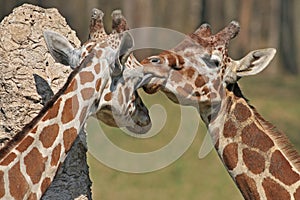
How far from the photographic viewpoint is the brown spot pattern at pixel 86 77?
581 centimetres

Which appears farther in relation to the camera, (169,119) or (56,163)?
(169,119)

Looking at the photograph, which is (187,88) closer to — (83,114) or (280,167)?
(280,167)

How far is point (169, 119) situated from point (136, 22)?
10357 millimetres

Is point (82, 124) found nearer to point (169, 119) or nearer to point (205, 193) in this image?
point (205, 193)

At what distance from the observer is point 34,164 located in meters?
5.62

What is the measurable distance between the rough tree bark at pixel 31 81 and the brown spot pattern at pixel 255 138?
35.9 inches

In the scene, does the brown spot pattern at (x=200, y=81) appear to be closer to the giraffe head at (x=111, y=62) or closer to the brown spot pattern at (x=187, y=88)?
the brown spot pattern at (x=187, y=88)

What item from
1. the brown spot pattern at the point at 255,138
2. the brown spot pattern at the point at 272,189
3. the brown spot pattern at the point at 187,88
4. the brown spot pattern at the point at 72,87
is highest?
the brown spot pattern at the point at 72,87

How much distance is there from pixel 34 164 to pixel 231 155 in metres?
1.44

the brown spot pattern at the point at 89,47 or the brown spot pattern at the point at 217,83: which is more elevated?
the brown spot pattern at the point at 89,47

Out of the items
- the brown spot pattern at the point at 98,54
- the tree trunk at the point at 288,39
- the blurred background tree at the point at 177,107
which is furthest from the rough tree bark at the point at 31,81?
the tree trunk at the point at 288,39

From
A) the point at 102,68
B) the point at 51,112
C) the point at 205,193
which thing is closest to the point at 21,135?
the point at 51,112

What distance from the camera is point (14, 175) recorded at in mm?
5547

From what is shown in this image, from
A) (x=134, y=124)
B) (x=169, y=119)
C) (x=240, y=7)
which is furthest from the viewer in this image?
(x=240, y=7)
